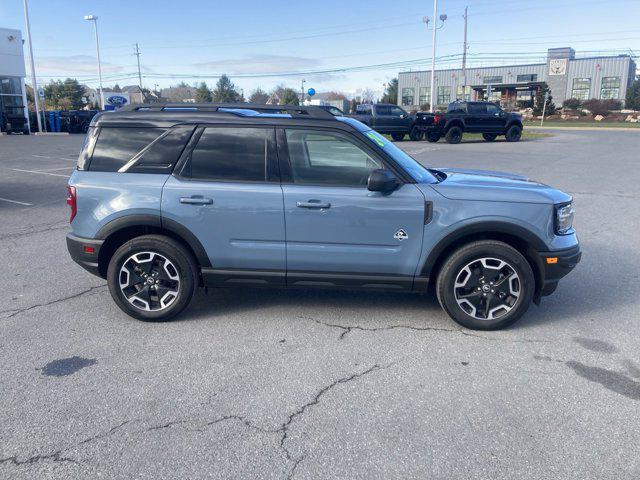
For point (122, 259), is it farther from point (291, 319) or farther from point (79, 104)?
point (79, 104)

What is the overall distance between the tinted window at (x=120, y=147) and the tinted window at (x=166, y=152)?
0.09 meters

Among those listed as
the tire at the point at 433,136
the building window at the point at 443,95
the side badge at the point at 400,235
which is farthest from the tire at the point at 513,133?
the building window at the point at 443,95

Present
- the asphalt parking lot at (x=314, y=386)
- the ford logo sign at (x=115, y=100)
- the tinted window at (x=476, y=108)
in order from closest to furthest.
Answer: the asphalt parking lot at (x=314, y=386), the tinted window at (x=476, y=108), the ford logo sign at (x=115, y=100)

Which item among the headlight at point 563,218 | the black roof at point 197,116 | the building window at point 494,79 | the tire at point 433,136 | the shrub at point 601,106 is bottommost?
the tire at point 433,136

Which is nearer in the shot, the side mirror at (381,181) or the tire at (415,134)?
the side mirror at (381,181)

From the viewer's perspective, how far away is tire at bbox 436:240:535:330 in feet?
14.3

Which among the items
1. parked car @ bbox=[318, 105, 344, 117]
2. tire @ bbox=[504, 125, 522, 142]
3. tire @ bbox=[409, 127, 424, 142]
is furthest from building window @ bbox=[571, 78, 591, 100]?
parked car @ bbox=[318, 105, 344, 117]

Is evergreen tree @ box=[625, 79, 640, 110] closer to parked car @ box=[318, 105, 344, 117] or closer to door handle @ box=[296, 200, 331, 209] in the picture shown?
parked car @ box=[318, 105, 344, 117]

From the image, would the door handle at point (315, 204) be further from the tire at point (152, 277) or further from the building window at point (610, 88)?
the building window at point (610, 88)

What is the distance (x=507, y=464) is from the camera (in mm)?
2838

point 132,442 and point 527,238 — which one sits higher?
point 527,238

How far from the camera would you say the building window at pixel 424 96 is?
88625 mm

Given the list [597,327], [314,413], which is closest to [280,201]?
[314,413]

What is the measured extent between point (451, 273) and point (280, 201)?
1.51 m
